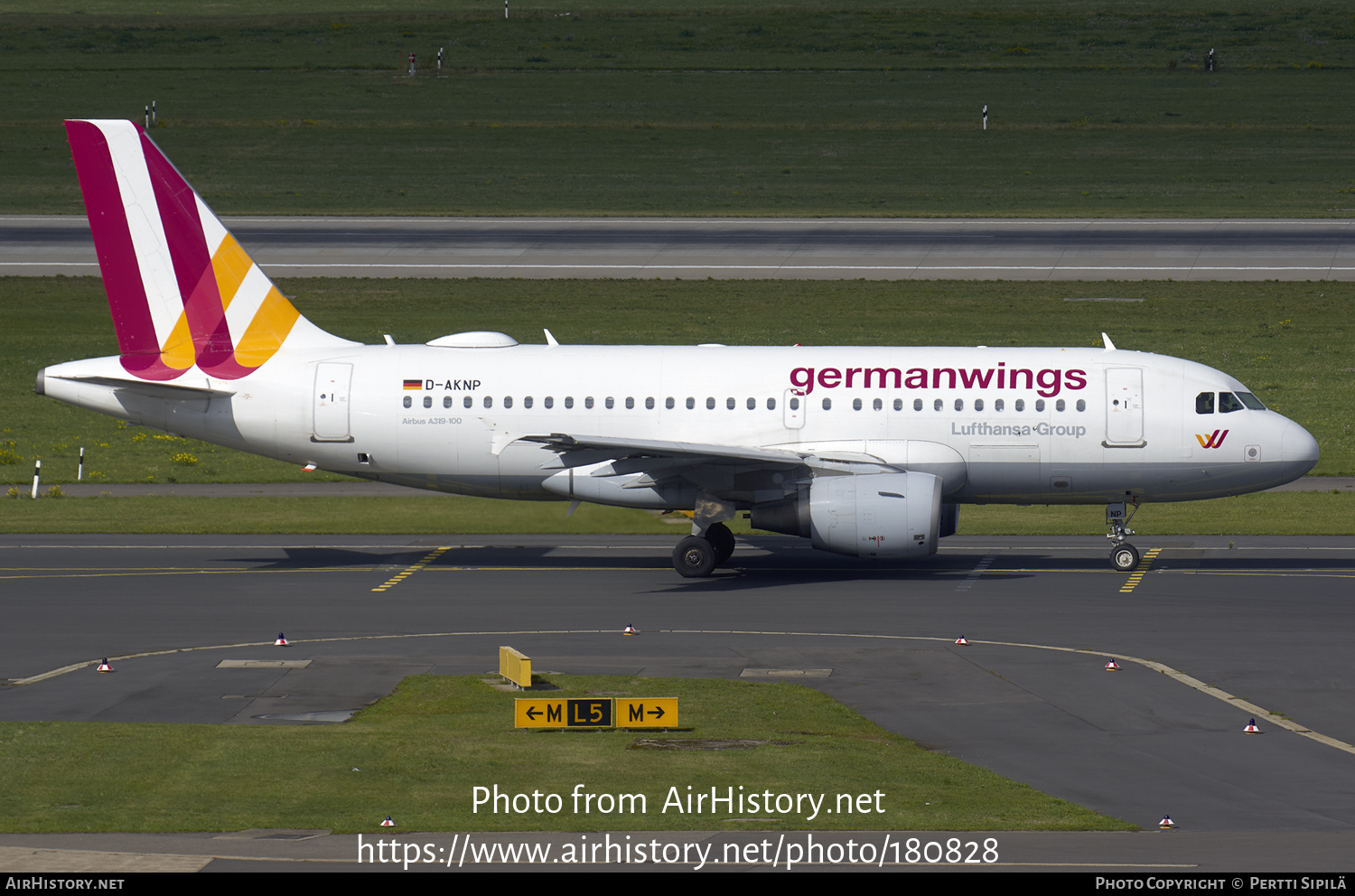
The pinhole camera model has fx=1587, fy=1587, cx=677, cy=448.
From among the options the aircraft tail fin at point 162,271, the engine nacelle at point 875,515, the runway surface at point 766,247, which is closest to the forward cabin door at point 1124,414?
the engine nacelle at point 875,515

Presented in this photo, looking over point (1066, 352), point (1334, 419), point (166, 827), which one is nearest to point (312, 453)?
point (1066, 352)

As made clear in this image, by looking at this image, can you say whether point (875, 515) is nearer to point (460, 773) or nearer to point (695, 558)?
point (695, 558)

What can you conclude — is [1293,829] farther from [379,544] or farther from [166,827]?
[379,544]

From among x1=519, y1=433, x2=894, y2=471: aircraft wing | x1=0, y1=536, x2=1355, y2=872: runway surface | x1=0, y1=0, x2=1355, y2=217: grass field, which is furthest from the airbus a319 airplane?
x1=0, y1=0, x2=1355, y2=217: grass field

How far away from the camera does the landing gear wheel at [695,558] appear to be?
34.1 metres

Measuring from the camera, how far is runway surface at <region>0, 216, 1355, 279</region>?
7119cm

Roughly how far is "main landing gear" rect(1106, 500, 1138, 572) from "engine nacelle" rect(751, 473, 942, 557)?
467 cm

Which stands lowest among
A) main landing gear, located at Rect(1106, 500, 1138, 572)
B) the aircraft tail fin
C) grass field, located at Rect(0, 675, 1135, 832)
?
grass field, located at Rect(0, 675, 1135, 832)

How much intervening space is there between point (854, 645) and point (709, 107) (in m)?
96.5

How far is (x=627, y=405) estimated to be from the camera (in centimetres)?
3509

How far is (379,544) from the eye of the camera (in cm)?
3869

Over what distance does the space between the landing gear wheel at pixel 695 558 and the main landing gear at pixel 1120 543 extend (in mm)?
8790

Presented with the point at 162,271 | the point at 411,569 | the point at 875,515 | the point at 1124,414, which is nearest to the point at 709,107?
the point at 162,271

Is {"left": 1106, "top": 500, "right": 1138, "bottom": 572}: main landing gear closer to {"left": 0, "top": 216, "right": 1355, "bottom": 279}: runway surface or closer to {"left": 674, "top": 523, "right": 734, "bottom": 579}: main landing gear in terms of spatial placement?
{"left": 674, "top": 523, "right": 734, "bottom": 579}: main landing gear
